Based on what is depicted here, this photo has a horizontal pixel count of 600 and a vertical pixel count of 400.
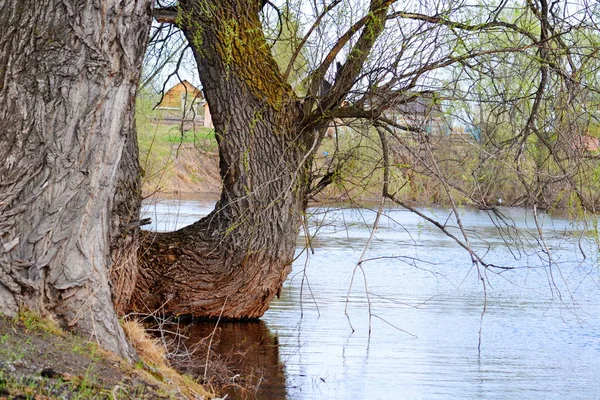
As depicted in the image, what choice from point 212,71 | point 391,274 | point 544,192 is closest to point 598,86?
point 544,192

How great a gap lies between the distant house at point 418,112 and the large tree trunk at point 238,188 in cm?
108

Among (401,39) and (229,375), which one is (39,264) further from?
(401,39)

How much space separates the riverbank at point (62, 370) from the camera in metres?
4.16

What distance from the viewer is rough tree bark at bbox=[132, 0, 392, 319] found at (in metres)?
9.43

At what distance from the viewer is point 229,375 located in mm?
8148

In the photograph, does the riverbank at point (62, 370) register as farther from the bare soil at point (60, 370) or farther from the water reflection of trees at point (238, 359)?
the water reflection of trees at point (238, 359)

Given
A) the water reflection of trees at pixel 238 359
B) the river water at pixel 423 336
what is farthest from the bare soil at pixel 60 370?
the river water at pixel 423 336

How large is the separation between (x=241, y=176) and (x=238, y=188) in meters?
0.17

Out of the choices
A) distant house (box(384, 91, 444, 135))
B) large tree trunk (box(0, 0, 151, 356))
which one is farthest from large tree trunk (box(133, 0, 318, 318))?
large tree trunk (box(0, 0, 151, 356))

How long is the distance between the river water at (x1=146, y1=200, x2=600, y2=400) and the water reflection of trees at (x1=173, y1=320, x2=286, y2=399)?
0.02 metres

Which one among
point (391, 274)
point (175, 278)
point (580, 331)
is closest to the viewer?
point (175, 278)

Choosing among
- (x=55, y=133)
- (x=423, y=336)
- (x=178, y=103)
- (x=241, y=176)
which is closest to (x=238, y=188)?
(x=241, y=176)

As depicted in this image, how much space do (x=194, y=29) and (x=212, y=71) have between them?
0.49 metres

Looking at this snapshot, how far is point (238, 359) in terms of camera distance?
9047 millimetres
